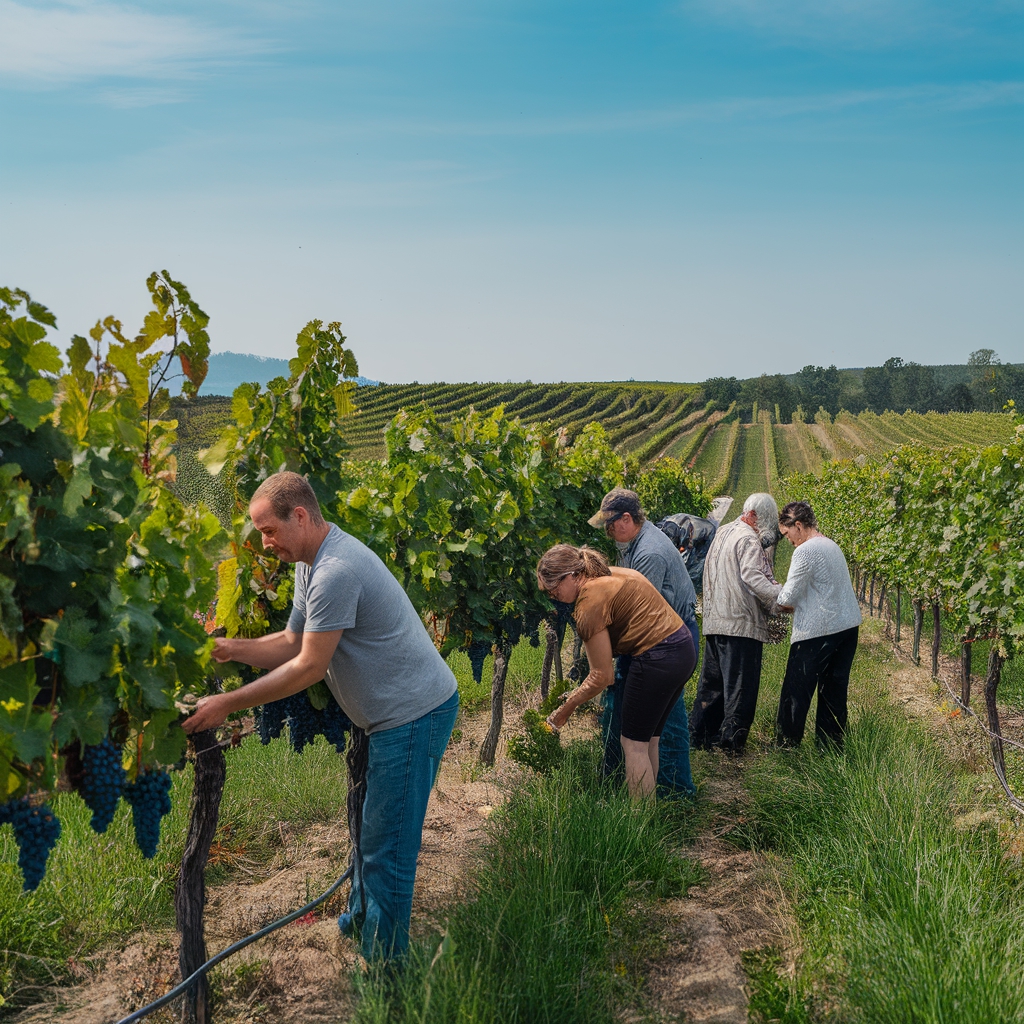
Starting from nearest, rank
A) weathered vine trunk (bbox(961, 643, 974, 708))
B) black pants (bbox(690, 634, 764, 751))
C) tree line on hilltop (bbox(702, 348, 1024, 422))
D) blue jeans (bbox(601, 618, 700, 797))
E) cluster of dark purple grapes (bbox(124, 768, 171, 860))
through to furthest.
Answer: cluster of dark purple grapes (bbox(124, 768, 171, 860)), blue jeans (bbox(601, 618, 700, 797)), black pants (bbox(690, 634, 764, 751)), weathered vine trunk (bbox(961, 643, 974, 708)), tree line on hilltop (bbox(702, 348, 1024, 422))

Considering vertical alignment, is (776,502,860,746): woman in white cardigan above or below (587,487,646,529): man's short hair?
below

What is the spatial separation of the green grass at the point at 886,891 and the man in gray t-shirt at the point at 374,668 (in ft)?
4.36

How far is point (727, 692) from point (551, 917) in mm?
2864

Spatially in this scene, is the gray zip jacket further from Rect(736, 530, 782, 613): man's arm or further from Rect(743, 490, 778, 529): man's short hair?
Rect(743, 490, 778, 529): man's short hair

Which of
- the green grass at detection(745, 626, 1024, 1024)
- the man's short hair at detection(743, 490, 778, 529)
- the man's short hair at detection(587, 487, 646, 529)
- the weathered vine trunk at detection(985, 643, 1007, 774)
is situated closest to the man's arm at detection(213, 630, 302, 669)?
the green grass at detection(745, 626, 1024, 1024)

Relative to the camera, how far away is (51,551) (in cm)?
202

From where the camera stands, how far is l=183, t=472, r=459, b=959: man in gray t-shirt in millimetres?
2732

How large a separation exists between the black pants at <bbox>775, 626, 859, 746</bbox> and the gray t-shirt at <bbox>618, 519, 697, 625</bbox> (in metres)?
0.85

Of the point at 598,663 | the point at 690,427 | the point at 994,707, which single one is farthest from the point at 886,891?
the point at 690,427

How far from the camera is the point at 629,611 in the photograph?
162 inches

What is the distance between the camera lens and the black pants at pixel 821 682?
5.25m

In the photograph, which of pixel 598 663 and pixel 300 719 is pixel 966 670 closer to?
pixel 598 663

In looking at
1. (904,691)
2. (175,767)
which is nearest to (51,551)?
(175,767)

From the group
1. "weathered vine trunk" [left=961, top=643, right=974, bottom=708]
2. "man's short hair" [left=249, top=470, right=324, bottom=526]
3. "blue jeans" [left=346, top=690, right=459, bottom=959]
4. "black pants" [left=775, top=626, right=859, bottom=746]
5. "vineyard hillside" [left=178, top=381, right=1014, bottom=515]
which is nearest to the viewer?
"man's short hair" [left=249, top=470, right=324, bottom=526]
